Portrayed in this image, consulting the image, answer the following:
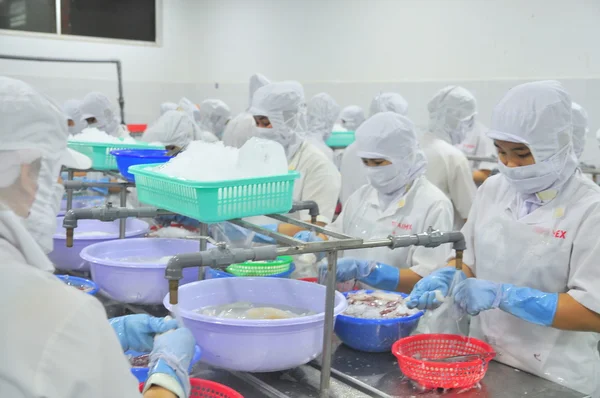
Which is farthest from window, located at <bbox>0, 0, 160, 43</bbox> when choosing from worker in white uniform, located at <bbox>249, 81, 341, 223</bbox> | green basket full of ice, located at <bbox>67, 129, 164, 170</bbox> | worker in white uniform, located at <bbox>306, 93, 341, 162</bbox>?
green basket full of ice, located at <bbox>67, 129, 164, 170</bbox>

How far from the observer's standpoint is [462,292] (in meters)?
1.76

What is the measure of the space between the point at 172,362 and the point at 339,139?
5086 millimetres

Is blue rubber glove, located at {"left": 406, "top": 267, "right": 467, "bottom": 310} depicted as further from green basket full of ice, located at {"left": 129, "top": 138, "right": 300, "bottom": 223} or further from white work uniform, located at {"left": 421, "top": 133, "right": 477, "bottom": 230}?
white work uniform, located at {"left": 421, "top": 133, "right": 477, "bottom": 230}

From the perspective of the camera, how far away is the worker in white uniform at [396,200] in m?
2.27

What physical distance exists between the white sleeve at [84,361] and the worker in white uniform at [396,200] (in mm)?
1371

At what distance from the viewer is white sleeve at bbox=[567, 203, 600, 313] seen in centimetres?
167

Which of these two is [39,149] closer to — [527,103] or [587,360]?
[527,103]

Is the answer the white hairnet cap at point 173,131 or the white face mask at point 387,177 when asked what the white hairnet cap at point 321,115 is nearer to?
the white hairnet cap at point 173,131

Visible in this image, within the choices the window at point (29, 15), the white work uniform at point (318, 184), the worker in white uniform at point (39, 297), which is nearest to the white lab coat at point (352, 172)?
the white work uniform at point (318, 184)

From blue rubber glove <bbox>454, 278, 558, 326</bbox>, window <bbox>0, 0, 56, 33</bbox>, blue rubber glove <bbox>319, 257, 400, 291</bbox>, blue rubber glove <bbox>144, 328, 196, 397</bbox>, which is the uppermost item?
window <bbox>0, 0, 56, 33</bbox>

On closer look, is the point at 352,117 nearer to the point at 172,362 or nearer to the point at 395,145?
the point at 395,145

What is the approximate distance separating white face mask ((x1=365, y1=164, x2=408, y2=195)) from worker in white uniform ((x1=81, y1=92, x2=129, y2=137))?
3.31m

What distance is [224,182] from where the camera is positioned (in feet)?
4.92

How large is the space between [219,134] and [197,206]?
6086 mm
